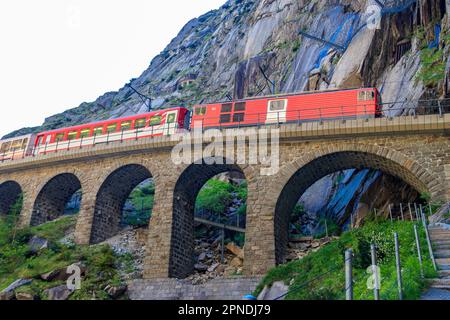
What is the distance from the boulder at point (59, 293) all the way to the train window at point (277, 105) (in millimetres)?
13588

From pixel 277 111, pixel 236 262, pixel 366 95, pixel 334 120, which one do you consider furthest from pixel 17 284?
pixel 366 95

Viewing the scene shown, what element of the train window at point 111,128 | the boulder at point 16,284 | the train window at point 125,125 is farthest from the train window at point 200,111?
the boulder at point 16,284

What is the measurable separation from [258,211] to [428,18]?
15376 mm

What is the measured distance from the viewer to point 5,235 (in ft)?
82.6

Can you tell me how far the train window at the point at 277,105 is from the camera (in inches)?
949

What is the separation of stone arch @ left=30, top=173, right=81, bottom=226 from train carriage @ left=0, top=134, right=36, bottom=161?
487 centimetres

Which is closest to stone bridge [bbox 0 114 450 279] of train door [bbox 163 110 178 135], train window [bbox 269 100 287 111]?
train door [bbox 163 110 178 135]

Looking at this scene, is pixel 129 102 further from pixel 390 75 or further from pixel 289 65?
pixel 390 75

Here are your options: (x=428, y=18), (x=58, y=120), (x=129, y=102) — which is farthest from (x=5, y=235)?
(x=58, y=120)

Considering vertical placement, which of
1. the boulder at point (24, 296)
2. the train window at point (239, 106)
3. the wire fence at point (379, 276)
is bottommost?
the wire fence at point (379, 276)

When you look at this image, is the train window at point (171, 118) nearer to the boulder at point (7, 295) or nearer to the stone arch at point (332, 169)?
the stone arch at point (332, 169)

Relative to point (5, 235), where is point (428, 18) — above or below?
above

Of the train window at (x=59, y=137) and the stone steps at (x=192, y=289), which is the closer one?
the stone steps at (x=192, y=289)

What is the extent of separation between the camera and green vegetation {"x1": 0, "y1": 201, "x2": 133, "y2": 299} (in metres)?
20.0
